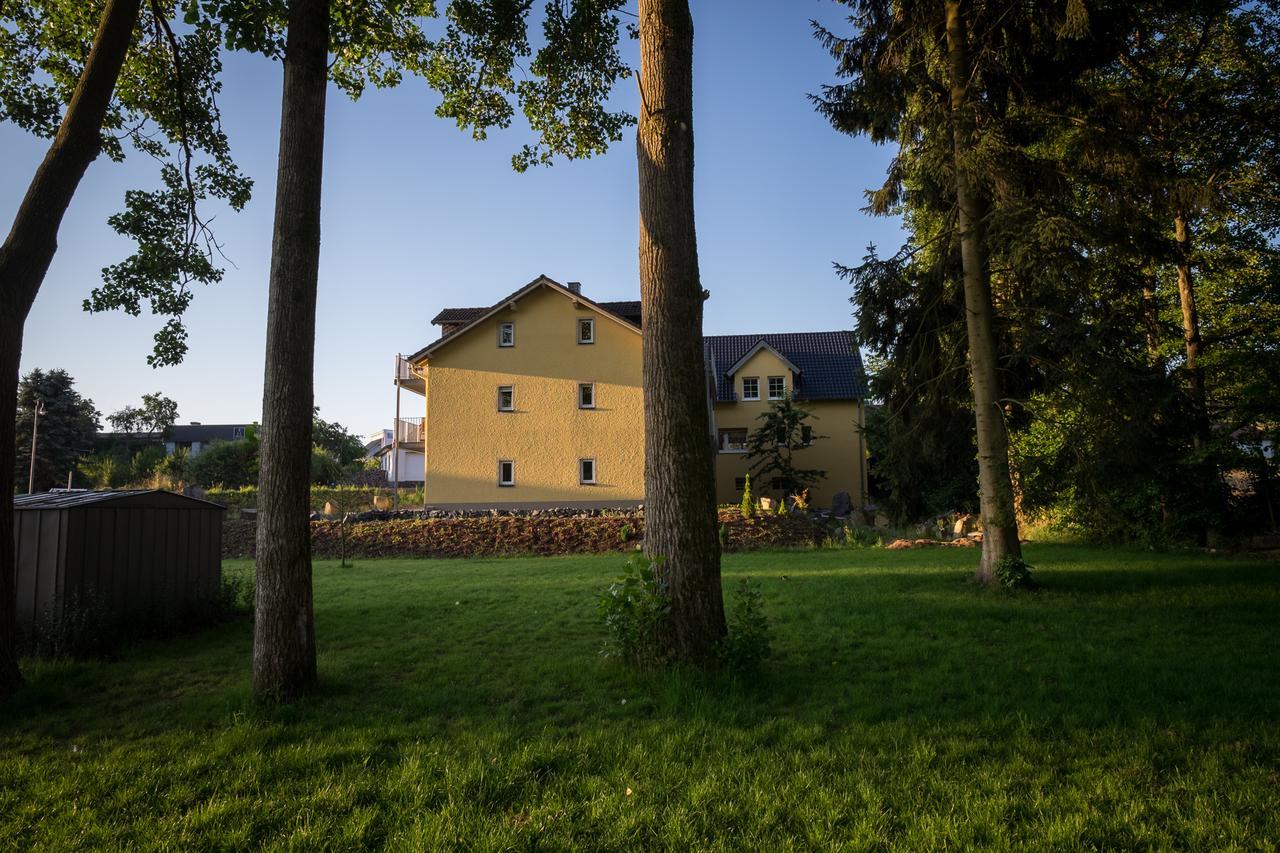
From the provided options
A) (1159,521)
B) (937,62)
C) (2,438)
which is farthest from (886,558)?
(2,438)

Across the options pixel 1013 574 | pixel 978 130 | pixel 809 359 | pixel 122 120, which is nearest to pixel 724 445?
pixel 809 359

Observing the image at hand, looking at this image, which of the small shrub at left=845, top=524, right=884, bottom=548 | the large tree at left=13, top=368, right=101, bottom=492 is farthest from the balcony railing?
the large tree at left=13, top=368, right=101, bottom=492

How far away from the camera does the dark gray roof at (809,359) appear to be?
32062 mm

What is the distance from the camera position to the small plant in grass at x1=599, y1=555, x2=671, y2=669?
5754mm

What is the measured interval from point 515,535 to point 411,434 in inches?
452

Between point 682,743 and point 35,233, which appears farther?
point 35,233

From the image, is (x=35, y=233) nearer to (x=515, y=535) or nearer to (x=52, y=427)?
(x=515, y=535)

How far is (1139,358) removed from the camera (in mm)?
9812

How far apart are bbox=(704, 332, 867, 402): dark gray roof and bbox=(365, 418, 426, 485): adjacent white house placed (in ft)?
44.6

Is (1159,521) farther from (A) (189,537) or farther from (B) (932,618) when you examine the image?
(A) (189,537)

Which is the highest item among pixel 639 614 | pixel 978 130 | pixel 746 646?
pixel 978 130

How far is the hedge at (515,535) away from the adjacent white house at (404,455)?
3.92 meters

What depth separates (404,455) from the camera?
49.1m

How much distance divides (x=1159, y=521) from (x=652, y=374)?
46.1 feet
